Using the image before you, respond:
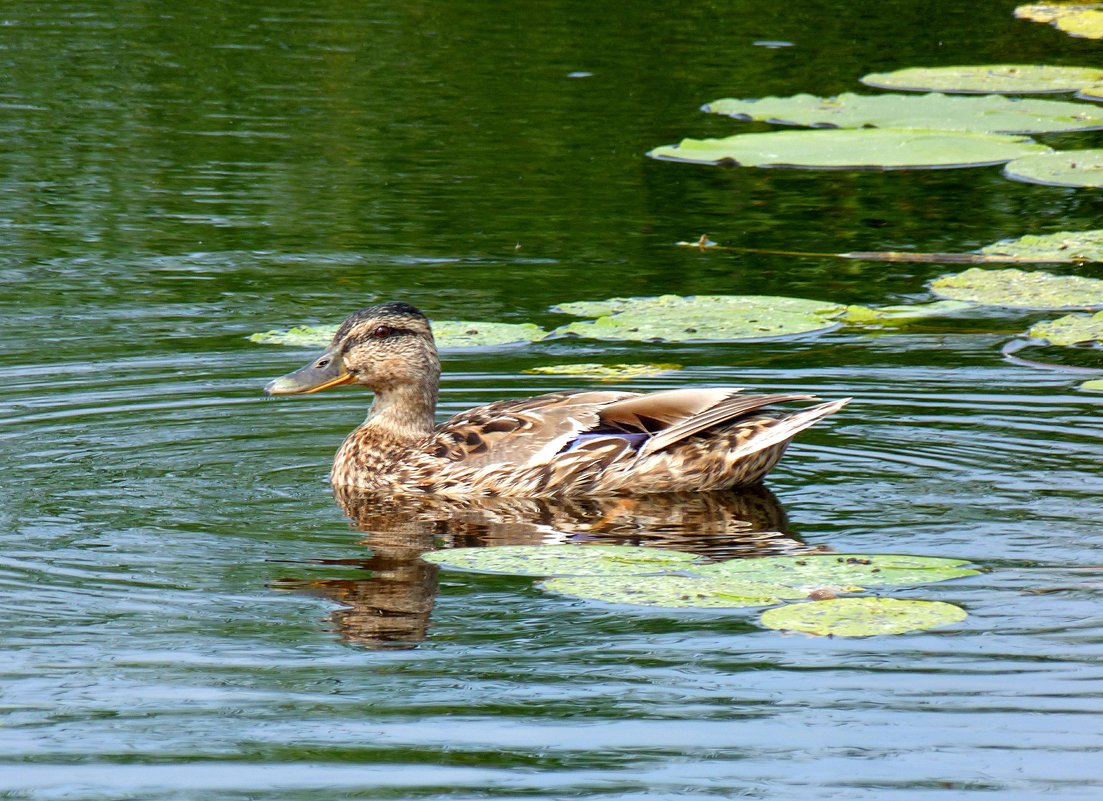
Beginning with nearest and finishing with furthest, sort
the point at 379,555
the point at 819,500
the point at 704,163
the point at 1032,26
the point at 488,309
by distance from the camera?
1. the point at 379,555
2. the point at 819,500
3. the point at 488,309
4. the point at 704,163
5. the point at 1032,26

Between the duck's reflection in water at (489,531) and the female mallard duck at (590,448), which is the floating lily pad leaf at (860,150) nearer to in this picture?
the female mallard duck at (590,448)

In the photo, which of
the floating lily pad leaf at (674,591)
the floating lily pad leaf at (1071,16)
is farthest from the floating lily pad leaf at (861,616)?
the floating lily pad leaf at (1071,16)

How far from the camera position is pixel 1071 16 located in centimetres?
2106

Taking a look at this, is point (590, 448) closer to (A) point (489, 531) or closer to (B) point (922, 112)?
(A) point (489, 531)

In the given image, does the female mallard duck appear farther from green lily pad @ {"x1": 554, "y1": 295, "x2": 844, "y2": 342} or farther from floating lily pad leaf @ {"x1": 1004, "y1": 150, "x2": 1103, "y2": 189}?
floating lily pad leaf @ {"x1": 1004, "y1": 150, "x2": 1103, "y2": 189}

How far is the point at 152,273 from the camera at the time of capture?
38.7 feet

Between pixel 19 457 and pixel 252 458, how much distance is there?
3.35 ft

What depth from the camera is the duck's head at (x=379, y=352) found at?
8.67 m

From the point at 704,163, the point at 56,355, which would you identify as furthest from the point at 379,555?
the point at 704,163

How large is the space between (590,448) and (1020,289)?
3689 mm

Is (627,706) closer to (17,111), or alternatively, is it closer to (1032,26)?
(17,111)

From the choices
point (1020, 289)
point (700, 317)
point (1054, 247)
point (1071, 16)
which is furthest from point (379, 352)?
point (1071, 16)

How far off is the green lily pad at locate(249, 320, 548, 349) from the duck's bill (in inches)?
44.6

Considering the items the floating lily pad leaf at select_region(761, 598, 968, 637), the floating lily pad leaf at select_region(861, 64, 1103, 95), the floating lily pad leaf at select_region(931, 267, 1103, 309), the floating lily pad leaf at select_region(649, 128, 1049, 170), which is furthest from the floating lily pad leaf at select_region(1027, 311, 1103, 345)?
the floating lily pad leaf at select_region(861, 64, 1103, 95)
